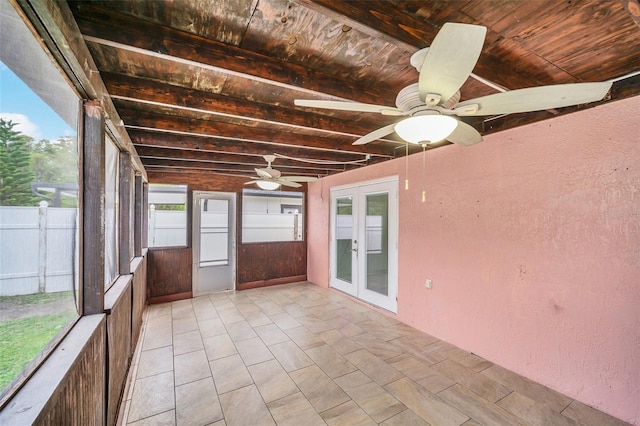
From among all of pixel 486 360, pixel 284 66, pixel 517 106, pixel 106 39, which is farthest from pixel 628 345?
pixel 106 39

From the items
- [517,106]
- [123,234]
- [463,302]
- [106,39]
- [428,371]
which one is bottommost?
[428,371]

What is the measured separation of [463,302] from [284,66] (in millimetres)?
3016

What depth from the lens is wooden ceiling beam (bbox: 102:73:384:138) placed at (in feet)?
6.31

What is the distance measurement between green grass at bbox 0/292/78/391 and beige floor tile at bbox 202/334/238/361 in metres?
1.95

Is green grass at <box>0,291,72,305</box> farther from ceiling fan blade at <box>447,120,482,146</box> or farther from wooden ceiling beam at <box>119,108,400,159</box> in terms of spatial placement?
ceiling fan blade at <box>447,120,482,146</box>

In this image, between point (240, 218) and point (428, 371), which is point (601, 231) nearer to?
point (428, 371)

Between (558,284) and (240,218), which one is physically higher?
(240,218)

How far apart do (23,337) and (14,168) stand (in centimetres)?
60

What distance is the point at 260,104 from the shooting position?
7.89ft

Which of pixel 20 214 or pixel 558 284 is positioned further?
pixel 558 284

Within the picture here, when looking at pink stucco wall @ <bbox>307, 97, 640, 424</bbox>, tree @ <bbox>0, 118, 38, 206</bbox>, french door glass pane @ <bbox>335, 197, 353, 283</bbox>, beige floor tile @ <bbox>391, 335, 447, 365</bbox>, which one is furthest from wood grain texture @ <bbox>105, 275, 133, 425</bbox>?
french door glass pane @ <bbox>335, 197, 353, 283</bbox>

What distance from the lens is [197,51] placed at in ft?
4.97

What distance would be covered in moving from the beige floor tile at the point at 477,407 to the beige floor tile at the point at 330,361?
2.87 feet

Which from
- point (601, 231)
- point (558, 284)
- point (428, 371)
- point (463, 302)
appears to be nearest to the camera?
point (601, 231)
